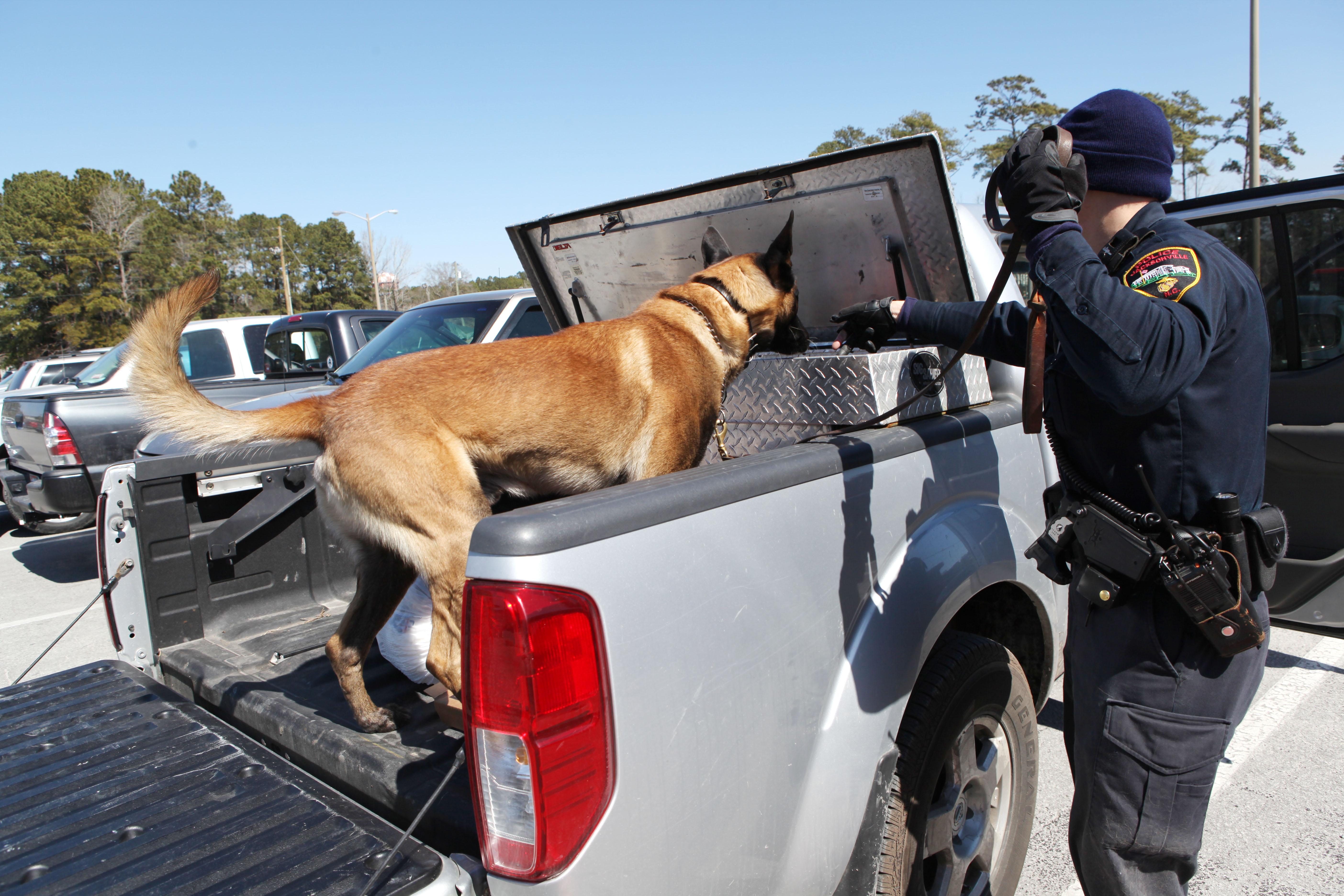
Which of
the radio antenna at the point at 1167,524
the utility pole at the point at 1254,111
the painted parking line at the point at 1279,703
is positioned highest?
the utility pole at the point at 1254,111

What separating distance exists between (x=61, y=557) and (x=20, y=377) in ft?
32.2

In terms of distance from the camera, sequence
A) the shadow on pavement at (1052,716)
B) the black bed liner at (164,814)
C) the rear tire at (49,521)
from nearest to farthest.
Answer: the black bed liner at (164,814) < the shadow on pavement at (1052,716) < the rear tire at (49,521)

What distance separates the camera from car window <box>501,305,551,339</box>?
6.50 metres

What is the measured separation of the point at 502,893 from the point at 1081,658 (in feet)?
4.26

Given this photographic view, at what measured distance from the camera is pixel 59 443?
257 inches

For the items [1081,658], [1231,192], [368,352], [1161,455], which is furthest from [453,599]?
[368,352]

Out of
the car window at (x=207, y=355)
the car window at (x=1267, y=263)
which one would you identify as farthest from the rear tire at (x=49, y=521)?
the car window at (x=1267, y=263)

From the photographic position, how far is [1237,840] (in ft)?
8.58

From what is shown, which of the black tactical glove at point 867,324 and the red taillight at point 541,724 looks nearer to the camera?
the red taillight at point 541,724

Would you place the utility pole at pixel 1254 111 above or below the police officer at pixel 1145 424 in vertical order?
above

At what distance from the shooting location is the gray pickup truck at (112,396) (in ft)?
21.6

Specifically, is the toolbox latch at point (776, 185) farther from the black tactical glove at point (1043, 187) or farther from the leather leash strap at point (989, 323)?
the black tactical glove at point (1043, 187)

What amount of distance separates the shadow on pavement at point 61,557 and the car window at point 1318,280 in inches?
336

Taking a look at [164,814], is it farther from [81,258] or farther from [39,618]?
[81,258]
